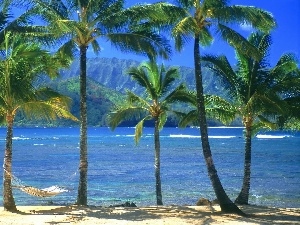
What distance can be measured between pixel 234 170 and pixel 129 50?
27.6m

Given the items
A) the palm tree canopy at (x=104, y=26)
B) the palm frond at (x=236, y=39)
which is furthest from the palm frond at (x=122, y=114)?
the palm frond at (x=236, y=39)

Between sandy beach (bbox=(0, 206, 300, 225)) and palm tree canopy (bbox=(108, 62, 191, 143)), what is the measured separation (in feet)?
16.3

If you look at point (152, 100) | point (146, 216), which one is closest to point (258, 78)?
point (152, 100)

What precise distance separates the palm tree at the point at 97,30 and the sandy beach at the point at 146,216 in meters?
1.62

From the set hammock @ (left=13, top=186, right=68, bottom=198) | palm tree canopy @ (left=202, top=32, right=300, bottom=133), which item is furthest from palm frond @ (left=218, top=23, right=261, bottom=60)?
Result: hammock @ (left=13, top=186, right=68, bottom=198)

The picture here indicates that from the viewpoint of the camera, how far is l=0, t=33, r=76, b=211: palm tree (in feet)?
38.8

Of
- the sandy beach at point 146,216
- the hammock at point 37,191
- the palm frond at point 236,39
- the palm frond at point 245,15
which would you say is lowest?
the sandy beach at point 146,216

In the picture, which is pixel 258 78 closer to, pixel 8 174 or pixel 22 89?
pixel 22 89

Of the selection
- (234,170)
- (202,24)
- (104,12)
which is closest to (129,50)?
(104,12)

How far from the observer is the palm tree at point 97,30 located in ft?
42.8

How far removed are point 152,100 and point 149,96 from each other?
0.19 meters

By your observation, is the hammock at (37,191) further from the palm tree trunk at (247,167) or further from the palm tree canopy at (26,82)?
the palm tree trunk at (247,167)

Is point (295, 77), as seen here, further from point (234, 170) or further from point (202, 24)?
point (234, 170)

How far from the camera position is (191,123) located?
16.3 m
